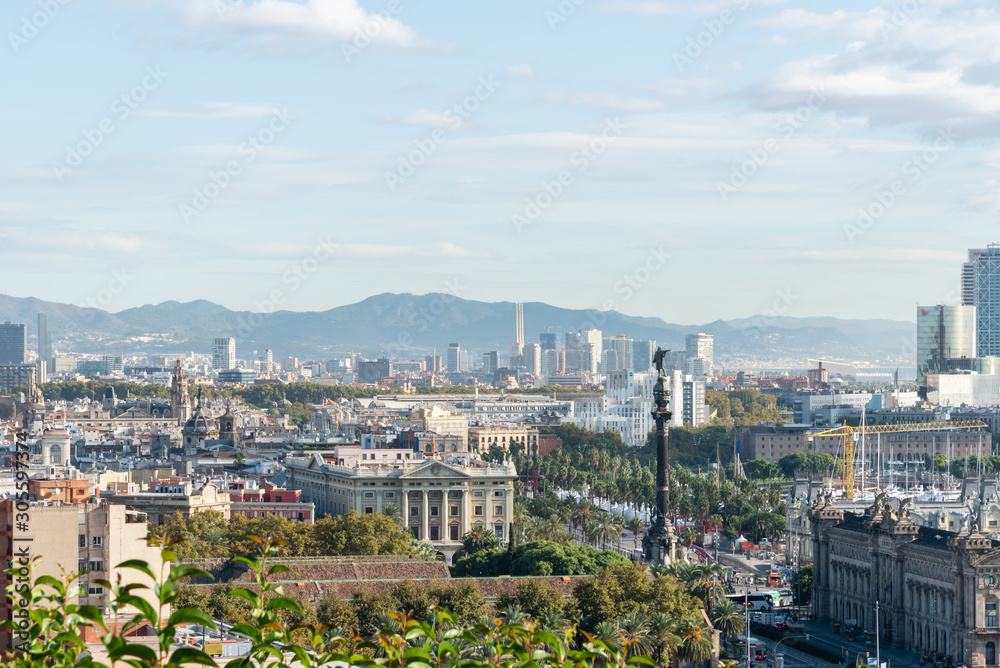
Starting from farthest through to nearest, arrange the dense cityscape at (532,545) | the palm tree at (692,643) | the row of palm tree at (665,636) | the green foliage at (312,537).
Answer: the green foliage at (312,537) < the palm tree at (692,643) < the dense cityscape at (532,545) < the row of palm tree at (665,636)

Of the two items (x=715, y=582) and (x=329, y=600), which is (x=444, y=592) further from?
(x=715, y=582)

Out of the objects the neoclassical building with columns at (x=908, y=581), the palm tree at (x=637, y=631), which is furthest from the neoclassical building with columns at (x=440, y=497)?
the palm tree at (x=637, y=631)

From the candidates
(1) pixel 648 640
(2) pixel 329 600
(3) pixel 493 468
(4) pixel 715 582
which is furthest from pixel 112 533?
(3) pixel 493 468

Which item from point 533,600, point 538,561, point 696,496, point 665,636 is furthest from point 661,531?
point 696,496

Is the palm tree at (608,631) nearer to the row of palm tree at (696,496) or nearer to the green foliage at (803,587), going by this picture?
the green foliage at (803,587)

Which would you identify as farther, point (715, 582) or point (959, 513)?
point (959, 513)

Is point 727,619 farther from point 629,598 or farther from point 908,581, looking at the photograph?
point 908,581

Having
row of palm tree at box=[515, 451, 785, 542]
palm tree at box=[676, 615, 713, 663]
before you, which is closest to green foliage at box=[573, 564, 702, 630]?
palm tree at box=[676, 615, 713, 663]
